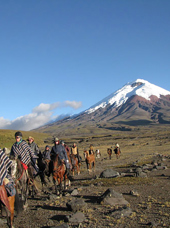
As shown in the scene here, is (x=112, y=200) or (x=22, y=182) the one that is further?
(x=112, y=200)

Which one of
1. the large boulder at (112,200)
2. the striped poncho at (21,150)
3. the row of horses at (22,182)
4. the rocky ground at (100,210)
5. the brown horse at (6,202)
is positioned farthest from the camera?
the large boulder at (112,200)

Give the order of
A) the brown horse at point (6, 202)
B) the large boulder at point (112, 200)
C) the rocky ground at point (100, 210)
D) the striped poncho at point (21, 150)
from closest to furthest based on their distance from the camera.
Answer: the brown horse at point (6, 202), the rocky ground at point (100, 210), the striped poncho at point (21, 150), the large boulder at point (112, 200)

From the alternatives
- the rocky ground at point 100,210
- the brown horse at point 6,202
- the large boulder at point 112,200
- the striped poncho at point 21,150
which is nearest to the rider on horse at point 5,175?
the brown horse at point 6,202

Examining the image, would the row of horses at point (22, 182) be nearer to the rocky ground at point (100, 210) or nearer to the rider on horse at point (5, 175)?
the rider on horse at point (5, 175)

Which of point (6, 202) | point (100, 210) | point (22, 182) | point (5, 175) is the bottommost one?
point (100, 210)

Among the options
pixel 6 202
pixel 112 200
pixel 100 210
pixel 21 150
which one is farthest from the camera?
pixel 112 200

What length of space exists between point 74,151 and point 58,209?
35.4ft

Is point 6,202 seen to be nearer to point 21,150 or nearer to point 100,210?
point 21,150

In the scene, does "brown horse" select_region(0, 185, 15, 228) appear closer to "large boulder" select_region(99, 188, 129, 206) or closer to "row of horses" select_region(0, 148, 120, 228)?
"row of horses" select_region(0, 148, 120, 228)

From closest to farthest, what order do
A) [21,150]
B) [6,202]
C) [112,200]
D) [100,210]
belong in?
1. [6,202]
2. [100,210]
3. [21,150]
4. [112,200]

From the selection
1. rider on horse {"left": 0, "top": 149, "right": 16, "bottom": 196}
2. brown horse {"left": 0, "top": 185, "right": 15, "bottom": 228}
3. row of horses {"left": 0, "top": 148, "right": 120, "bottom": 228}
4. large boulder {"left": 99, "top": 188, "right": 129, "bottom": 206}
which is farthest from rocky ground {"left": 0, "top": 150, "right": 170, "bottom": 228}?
rider on horse {"left": 0, "top": 149, "right": 16, "bottom": 196}

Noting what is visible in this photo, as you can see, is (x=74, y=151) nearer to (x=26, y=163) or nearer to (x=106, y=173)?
(x=106, y=173)

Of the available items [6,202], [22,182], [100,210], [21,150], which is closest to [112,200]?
[100,210]

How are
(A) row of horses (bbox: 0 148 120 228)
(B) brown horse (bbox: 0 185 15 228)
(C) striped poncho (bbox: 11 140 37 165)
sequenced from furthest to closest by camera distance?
(C) striped poncho (bbox: 11 140 37 165) < (A) row of horses (bbox: 0 148 120 228) < (B) brown horse (bbox: 0 185 15 228)
